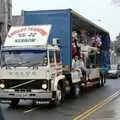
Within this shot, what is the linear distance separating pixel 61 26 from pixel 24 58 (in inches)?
152

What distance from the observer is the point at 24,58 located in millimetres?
16484

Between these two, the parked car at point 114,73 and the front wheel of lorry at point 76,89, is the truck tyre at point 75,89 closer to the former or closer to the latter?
A: the front wheel of lorry at point 76,89

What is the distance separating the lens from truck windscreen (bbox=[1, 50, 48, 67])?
53.5 ft

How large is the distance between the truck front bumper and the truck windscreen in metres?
0.97

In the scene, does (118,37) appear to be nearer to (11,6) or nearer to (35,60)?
(11,6)

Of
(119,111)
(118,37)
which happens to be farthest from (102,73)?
(118,37)

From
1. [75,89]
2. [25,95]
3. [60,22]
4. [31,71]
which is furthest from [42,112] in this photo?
[75,89]

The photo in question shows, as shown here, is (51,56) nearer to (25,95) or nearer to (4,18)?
(25,95)

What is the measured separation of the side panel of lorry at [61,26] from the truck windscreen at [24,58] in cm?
304

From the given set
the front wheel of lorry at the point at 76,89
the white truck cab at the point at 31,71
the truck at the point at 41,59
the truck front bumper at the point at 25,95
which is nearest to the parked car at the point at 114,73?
the front wheel of lorry at the point at 76,89

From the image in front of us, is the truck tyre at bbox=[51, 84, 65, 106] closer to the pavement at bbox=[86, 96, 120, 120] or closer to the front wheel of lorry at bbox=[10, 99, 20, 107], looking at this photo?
the front wheel of lorry at bbox=[10, 99, 20, 107]

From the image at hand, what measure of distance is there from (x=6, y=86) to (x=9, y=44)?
5.73ft

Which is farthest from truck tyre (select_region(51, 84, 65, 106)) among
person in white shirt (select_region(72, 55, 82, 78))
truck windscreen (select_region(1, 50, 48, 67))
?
person in white shirt (select_region(72, 55, 82, 78))

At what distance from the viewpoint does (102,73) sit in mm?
30594
